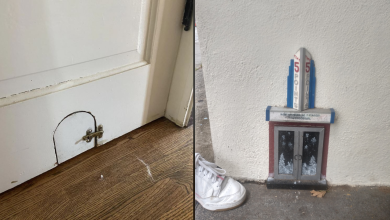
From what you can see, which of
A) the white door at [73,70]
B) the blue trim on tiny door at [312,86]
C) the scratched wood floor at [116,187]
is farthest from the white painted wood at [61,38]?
the blue trim on tiny door at [312,86]

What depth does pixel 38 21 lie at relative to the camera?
2.15 ft

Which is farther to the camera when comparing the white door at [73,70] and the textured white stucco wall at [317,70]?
the white door at [73,70]

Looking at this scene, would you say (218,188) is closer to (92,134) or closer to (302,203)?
(302,203)

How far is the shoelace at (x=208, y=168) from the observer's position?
2.10 ft

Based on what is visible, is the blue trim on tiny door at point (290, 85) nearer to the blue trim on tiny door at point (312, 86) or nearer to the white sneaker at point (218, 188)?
the blue trim on tiny door at point (312, 86)

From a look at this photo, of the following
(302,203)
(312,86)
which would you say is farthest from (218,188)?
(312,86)

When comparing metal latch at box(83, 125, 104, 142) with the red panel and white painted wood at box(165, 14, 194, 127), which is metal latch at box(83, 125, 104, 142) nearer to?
white painted wood at box(165, 14, 194, 127)

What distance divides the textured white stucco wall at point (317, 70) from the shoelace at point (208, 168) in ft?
0.11

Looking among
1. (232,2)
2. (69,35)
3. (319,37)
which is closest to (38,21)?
(69,35)

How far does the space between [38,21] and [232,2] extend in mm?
415

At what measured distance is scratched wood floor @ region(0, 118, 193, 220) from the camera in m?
0.78

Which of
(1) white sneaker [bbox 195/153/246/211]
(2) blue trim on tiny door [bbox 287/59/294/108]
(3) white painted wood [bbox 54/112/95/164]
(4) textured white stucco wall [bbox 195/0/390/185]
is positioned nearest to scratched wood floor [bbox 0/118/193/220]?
(3) white painted wood [bbox 54/112/95/164]

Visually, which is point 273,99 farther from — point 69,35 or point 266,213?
point 69,35

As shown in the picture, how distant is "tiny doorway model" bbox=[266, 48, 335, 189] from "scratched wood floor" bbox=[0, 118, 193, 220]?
281 mm
